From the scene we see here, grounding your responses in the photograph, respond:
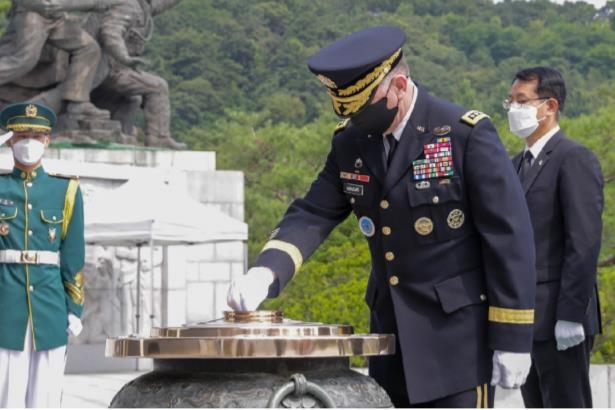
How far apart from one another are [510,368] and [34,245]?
289cm

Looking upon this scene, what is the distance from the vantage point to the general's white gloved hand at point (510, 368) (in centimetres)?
436

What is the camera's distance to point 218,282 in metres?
17.4


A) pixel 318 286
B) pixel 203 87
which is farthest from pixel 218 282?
pixel 203 87

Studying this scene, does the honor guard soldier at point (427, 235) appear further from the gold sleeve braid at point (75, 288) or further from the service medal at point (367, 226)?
the gold sleeve braid at point (75, 288)

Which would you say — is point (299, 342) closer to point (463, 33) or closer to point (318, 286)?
point (318, 286)

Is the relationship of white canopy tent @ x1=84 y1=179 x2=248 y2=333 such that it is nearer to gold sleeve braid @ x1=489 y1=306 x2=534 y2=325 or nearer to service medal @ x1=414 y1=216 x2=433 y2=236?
service medal @ x1=414 y1=216 x2=433 y2=236

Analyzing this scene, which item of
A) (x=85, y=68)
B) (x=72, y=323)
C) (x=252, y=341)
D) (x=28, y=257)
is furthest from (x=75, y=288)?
(x=85, y=68)

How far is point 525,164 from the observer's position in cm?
619

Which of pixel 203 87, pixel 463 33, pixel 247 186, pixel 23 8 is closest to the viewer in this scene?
pixel 23 8

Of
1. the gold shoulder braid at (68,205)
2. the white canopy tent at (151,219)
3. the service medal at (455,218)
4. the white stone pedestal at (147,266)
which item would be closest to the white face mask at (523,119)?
the service medal at (455,218)

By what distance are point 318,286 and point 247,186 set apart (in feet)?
35.0

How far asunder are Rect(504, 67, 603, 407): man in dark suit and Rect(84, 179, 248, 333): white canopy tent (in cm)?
852

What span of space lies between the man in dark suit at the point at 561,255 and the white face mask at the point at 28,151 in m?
1.91

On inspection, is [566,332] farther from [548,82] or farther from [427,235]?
[427,235]
